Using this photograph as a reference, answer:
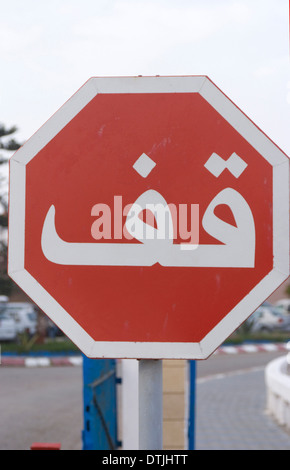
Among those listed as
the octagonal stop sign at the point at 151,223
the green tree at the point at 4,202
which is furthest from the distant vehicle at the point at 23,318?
the octagonal stop sign at the point at 151,223

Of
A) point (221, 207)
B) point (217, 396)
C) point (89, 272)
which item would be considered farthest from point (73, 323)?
point (217, 396)

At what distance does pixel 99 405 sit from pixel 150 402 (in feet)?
10.7

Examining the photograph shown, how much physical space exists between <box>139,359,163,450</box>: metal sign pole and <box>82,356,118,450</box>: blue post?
2.69 m

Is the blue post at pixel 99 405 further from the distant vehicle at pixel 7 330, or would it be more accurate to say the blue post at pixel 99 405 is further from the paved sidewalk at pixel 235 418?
the distant vehicle at pixel 7 330

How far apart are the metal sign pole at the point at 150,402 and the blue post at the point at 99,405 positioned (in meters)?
2.69

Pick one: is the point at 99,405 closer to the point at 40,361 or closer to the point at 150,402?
the point at 150,402

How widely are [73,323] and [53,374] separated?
56.7 feet

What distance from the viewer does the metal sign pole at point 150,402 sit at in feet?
5.34

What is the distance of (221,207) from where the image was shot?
1599 mm

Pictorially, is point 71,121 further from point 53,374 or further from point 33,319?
point 33,319

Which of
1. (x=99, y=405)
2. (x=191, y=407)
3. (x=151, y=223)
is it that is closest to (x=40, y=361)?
(x=191, y=407)

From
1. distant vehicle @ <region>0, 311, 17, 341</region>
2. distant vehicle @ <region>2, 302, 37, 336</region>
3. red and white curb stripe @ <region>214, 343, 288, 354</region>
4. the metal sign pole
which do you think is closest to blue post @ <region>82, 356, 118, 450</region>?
the metal sign pole

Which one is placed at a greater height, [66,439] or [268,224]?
[66,439]
